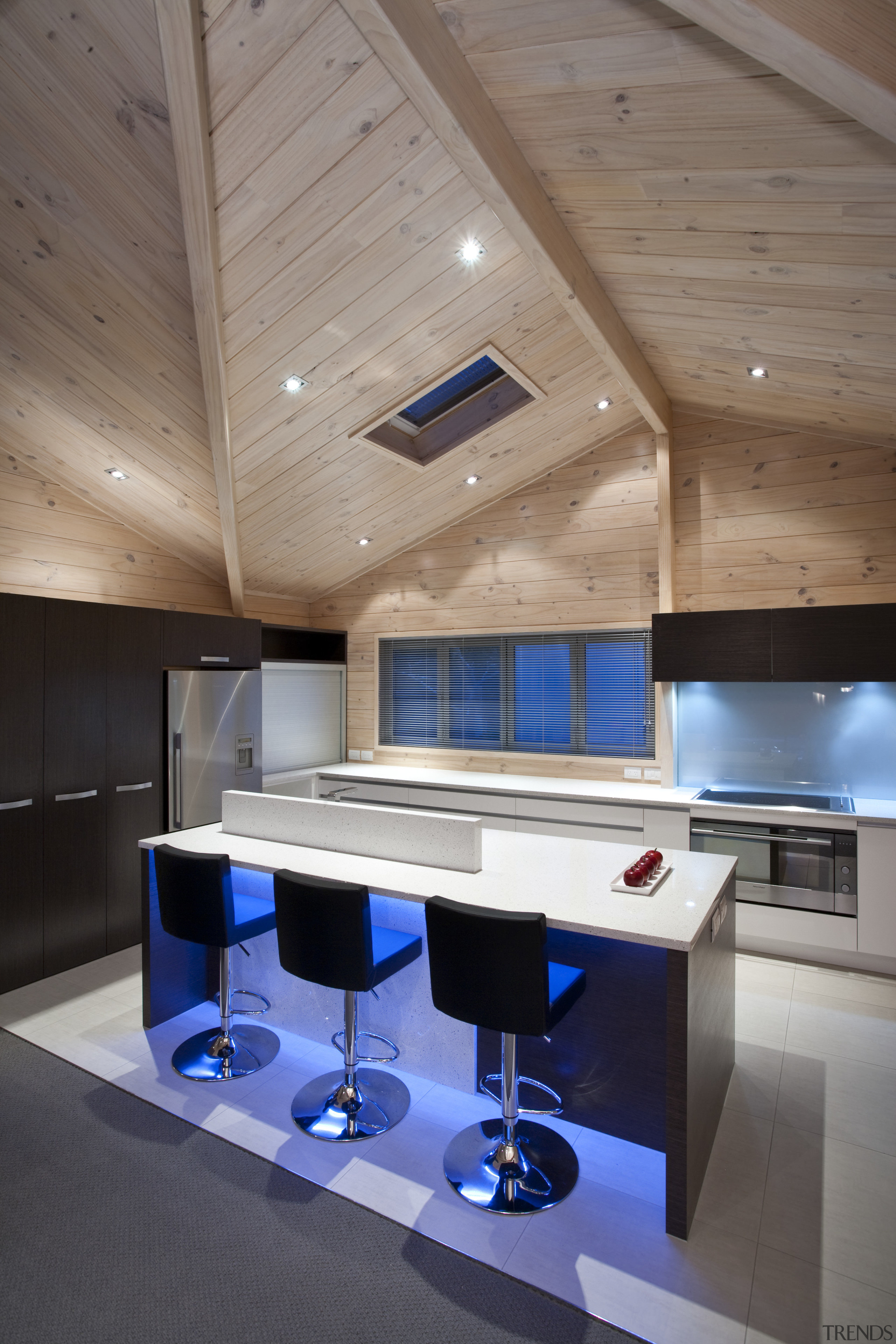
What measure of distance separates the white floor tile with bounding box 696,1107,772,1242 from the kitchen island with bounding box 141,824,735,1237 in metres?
0.05

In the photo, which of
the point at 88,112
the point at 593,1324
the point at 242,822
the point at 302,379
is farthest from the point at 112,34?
the point at 593,1324

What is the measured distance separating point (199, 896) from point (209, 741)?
2022mm

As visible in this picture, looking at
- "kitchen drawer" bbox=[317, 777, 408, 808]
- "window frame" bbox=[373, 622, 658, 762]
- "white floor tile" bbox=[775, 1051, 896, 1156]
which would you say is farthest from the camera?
"kitchen drawer" bbox=[317, 777, 408, 808]

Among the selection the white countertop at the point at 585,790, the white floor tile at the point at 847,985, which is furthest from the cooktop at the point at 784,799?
the white floor tile at the point at 847,985

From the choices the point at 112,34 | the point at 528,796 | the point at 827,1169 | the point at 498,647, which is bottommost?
the point at 827,1169

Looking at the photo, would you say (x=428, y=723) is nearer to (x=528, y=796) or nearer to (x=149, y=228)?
(x=528, y=796)

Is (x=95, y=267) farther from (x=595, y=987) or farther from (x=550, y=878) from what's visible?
(x=595, y=987)

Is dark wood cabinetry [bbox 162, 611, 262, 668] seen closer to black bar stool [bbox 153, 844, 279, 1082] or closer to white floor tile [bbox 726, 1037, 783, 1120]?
black bar stool [bbox 153, 844, 279, 1082]

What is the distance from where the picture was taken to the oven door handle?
11.6 feet

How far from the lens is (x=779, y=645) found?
12.6 ft

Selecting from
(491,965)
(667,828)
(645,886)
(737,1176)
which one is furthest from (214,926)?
(667,828)

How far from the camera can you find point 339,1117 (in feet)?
7.72

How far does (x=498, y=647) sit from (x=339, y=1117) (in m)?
3.55

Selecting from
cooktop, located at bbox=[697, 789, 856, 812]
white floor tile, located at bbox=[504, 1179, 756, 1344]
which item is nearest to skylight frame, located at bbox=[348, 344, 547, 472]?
cooktop, located at bbox=[697, 789, 856, 812]
